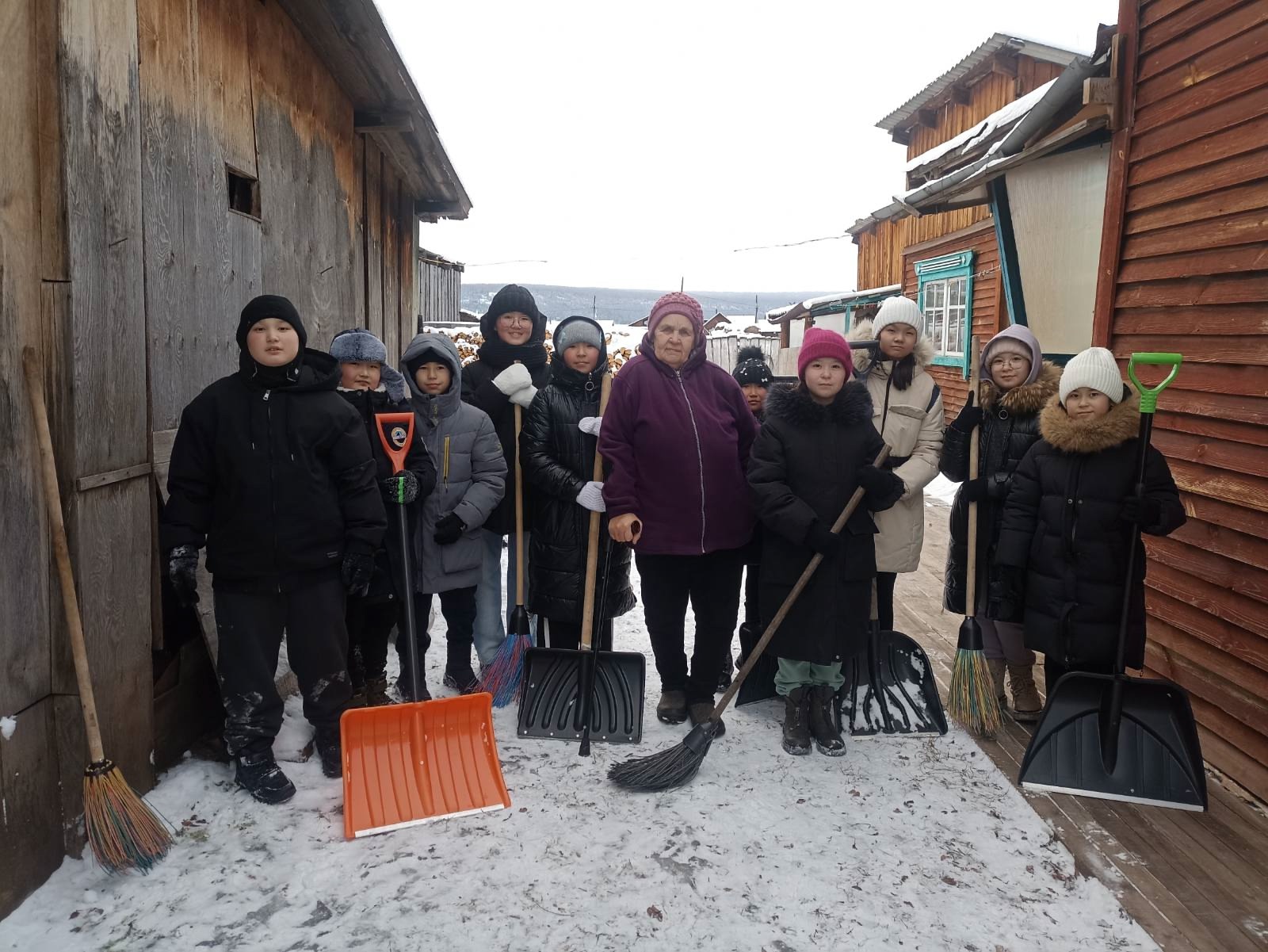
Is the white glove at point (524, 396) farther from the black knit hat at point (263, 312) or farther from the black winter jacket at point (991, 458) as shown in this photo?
the black winter jacket at point (991, 458)

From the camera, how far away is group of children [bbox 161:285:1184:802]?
2.91 m

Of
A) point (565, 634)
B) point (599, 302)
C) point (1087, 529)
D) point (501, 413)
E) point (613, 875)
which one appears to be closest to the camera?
point (613, 875)

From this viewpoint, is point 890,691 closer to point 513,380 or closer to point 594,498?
point 594,498

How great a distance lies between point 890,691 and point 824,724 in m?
0.44

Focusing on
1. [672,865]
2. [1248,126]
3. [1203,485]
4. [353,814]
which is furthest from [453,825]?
[1248,126]

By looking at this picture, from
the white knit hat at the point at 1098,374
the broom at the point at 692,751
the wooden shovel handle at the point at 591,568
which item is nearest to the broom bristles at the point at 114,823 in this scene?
the broom at the point at 692,751

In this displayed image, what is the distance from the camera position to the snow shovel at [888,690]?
374cm

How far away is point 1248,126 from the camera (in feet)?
11.1

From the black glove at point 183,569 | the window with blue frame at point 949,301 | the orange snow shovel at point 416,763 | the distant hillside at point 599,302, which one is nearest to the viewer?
the black glove at point 183,569

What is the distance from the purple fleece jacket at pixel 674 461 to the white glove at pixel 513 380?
0.65m

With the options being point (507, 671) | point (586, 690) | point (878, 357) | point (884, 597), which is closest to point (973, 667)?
point (884, 597)

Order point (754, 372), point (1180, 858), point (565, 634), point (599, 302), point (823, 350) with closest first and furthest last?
1. point (1180, 858)
2. point (823, 350)
3. point (565, 634)
4. point (754, 372)
5. point (599, 302)

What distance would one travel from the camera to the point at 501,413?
4.21m

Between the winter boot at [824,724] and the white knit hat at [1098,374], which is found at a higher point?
the white knit hat at [1098,374]
